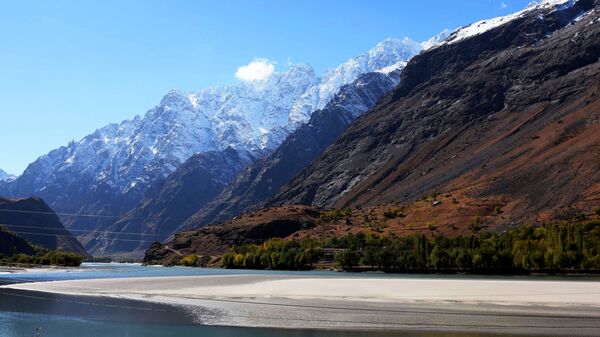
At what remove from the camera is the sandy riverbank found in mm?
60781

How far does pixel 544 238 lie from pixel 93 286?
115 meters

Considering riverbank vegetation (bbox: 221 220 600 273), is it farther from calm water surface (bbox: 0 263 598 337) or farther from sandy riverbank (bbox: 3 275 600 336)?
calm water surface (bbox: 0 263 598 337)

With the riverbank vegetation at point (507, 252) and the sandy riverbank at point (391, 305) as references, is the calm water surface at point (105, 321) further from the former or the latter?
the riverbank vegetation at point (507, 252)

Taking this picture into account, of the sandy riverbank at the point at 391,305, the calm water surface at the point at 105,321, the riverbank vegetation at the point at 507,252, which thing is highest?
the riverbank vegetation at the point at 507,252

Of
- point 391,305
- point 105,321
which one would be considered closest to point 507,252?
point 391,305

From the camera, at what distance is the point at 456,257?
173m

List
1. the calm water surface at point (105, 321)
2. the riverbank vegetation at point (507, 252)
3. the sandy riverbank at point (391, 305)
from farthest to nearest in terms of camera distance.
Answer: the riverbank vegetation at point (507, 252)
the sandy riverbank at point (391, 305)
the calm water surface at point (105, 321)

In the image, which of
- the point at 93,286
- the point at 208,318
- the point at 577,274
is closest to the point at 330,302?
the point at 208,318

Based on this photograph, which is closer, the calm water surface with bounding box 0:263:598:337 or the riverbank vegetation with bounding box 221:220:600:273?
the calm water surface with bounding box 0:263:598:337

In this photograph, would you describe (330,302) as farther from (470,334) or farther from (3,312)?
(3,312)

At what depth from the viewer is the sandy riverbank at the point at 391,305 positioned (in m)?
60.8

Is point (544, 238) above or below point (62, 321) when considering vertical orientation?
above

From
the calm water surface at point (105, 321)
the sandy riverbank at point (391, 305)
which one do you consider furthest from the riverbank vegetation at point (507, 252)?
the calm water surface at point (105, 321)

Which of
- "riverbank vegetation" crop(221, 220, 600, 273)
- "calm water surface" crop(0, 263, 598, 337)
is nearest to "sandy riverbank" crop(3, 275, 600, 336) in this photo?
"calm water surface" crop(0, 263, 598, 337)
